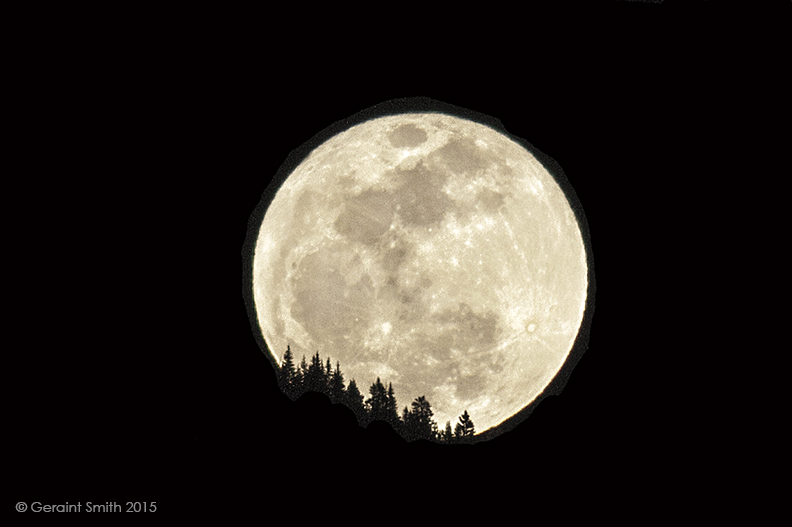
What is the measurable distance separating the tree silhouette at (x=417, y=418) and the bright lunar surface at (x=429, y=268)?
10cm

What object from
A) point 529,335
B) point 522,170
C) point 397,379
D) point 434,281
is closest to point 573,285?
point 529,335

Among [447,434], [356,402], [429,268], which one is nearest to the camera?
[429,268]

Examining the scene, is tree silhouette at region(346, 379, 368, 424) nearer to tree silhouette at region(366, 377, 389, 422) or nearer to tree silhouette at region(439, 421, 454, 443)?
tree silhouette at region(366, 377, 389, 422)

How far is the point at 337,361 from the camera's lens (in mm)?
5977

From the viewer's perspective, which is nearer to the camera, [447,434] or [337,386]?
[337,386]

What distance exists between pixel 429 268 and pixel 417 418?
1516mm

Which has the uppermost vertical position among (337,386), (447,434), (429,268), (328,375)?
(429,268)

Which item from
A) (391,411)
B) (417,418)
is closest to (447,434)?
(417,418)

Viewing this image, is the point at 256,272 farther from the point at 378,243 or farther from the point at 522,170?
the point at 522,170

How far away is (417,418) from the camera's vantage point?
19.6 ft

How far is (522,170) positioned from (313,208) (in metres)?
2.26

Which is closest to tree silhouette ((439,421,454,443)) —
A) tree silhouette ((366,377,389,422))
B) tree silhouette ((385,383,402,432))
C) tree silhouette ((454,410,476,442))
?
tree silhouette ((454,410,476,442))

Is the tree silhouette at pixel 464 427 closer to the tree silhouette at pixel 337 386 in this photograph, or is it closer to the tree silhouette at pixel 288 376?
the tree silhouette at pixel 337 386

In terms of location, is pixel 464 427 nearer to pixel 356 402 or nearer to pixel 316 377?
pixel 356 402
